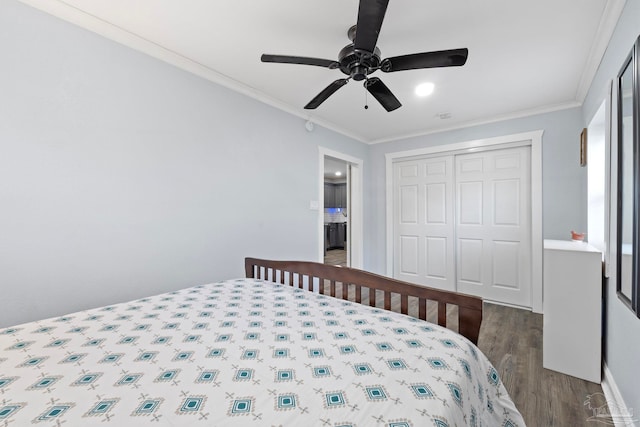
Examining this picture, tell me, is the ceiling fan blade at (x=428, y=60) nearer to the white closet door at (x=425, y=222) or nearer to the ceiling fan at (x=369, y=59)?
the ceiling fan at (x=369, y=59)

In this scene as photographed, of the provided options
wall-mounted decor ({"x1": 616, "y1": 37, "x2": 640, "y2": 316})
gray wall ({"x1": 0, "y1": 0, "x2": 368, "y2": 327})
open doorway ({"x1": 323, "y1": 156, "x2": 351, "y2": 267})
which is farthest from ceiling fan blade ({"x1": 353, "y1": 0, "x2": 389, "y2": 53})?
open doorway ({"x1": 323, "y1": 156, "x2": 351, "y2": 267})

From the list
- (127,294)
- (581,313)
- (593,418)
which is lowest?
(593,418)

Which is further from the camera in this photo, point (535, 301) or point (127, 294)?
point (535, 301)

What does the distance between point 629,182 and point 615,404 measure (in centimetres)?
126

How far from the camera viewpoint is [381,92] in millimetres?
1907

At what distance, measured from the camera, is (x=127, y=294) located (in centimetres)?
179

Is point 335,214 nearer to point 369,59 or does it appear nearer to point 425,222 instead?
point 425,222

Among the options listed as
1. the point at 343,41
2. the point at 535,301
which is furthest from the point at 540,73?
the point at 535,301

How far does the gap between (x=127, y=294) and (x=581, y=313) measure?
10.2 ft

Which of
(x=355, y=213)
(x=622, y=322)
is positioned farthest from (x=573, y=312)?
(x=355, y=213)

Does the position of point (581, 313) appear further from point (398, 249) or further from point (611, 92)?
point (398, 249)

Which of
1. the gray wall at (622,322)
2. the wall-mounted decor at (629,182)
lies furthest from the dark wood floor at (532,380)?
the wall-mounted decor at (629,182)

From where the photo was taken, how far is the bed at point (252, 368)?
69 cm

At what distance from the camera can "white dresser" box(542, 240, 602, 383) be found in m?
1.80
